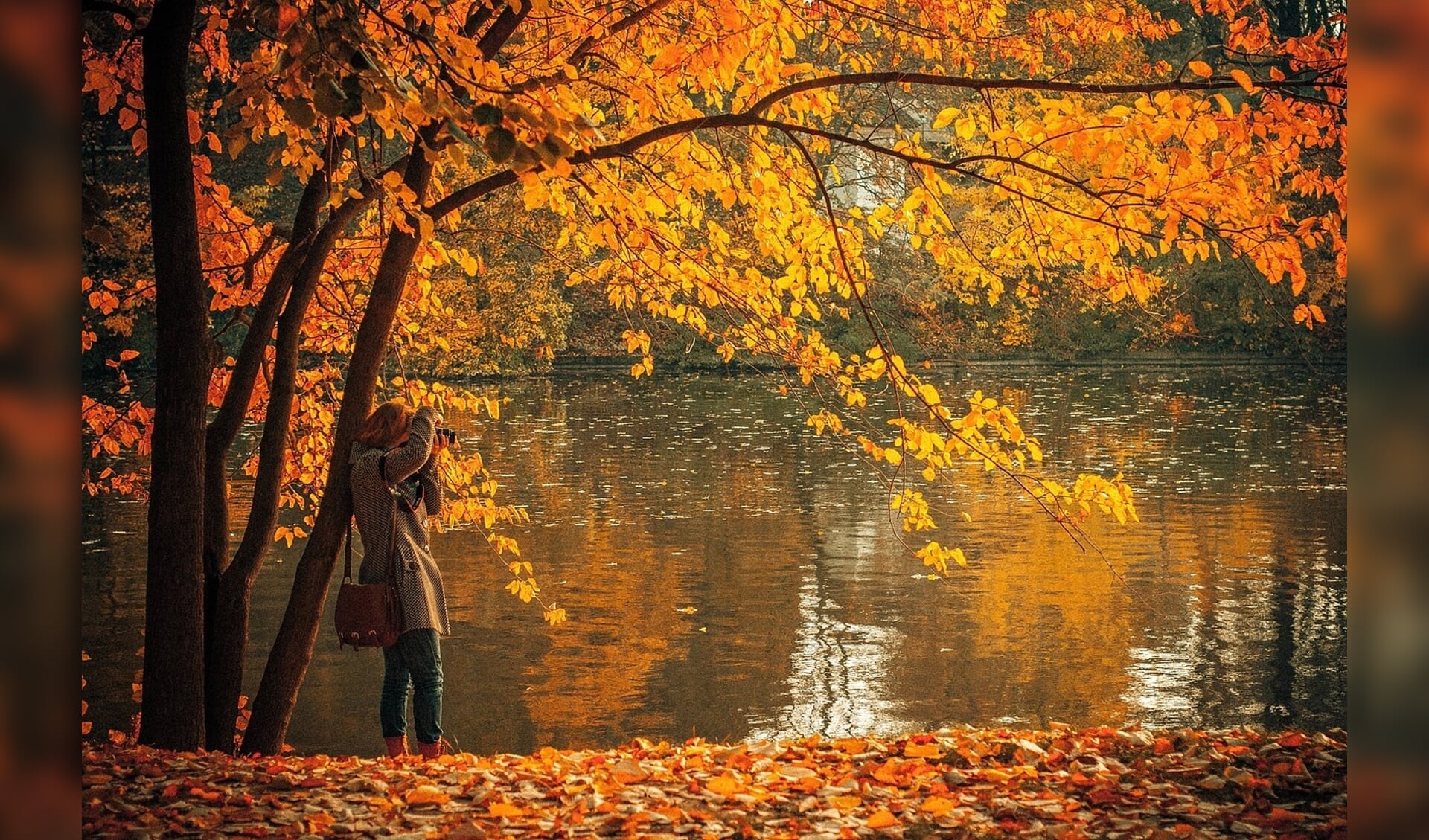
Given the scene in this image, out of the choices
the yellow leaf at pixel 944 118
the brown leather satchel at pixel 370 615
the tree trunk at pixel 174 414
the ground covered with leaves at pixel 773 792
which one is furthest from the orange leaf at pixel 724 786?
the tree trunk at pixel 174 414

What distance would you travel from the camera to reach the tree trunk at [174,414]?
19.0ft

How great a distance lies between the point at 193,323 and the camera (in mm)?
5969

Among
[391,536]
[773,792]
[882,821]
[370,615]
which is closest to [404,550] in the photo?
[391,536]

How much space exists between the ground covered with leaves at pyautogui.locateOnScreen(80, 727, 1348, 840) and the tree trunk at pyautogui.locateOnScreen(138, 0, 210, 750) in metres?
0.58

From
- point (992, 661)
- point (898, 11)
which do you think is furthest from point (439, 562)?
point (898, 11)

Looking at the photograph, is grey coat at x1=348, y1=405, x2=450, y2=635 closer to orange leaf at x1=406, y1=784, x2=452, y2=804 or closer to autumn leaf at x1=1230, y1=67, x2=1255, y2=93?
orange leaf at x1=406, y1=784, x2=452, y2=804

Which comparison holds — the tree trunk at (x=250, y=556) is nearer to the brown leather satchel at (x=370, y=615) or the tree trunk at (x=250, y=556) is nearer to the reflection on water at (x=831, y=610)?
the brown leather satchel at (x=370, y=615)

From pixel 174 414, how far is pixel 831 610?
6129 millimetres

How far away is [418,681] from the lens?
6.06 m

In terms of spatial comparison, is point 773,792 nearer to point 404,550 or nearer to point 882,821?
point 882,821

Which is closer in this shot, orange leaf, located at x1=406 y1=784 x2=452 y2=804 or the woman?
orange leaf, located at x1=406 y1=784 x2=452 y2=804

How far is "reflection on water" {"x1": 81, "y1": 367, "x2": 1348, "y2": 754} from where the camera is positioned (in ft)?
27.1

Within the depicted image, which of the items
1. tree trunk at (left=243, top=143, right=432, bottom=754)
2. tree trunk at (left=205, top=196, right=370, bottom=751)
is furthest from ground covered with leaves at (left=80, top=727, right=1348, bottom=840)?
tree trunk at (left=205, top=196, right=370, bottom=751)
